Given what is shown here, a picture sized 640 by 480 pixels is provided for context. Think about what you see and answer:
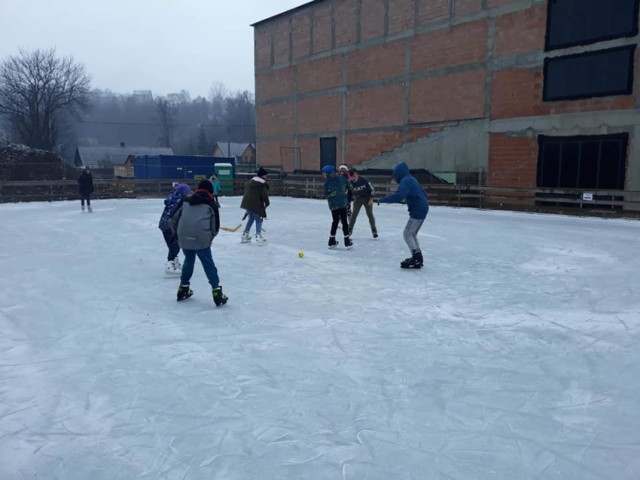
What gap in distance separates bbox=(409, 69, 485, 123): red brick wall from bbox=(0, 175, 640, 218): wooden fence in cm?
338

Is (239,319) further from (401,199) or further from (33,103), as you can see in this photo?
(33,103)

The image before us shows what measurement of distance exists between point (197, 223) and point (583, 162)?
53.5 ft

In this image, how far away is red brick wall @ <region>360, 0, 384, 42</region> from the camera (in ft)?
76.6

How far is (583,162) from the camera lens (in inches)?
669

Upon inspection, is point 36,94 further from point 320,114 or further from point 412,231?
point 412,231

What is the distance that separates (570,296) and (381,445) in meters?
4.35

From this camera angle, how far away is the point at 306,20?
→ 27.5m

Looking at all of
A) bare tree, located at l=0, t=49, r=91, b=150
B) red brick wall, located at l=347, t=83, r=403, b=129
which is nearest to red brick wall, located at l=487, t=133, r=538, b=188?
red brick wall, located at l=347, t=83, r=403, b=129

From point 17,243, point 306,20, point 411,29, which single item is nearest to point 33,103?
point 306,20

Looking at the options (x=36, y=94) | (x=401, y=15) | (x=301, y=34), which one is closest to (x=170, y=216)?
(x=401, y=15)

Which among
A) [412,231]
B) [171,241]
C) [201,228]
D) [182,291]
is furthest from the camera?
[412,231]

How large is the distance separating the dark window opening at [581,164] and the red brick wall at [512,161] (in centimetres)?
32

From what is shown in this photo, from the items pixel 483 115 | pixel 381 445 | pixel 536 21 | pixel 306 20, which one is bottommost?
pixel 381 445

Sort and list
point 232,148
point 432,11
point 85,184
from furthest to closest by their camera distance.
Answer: point 232,148 < point 432,11 < point 85,184
